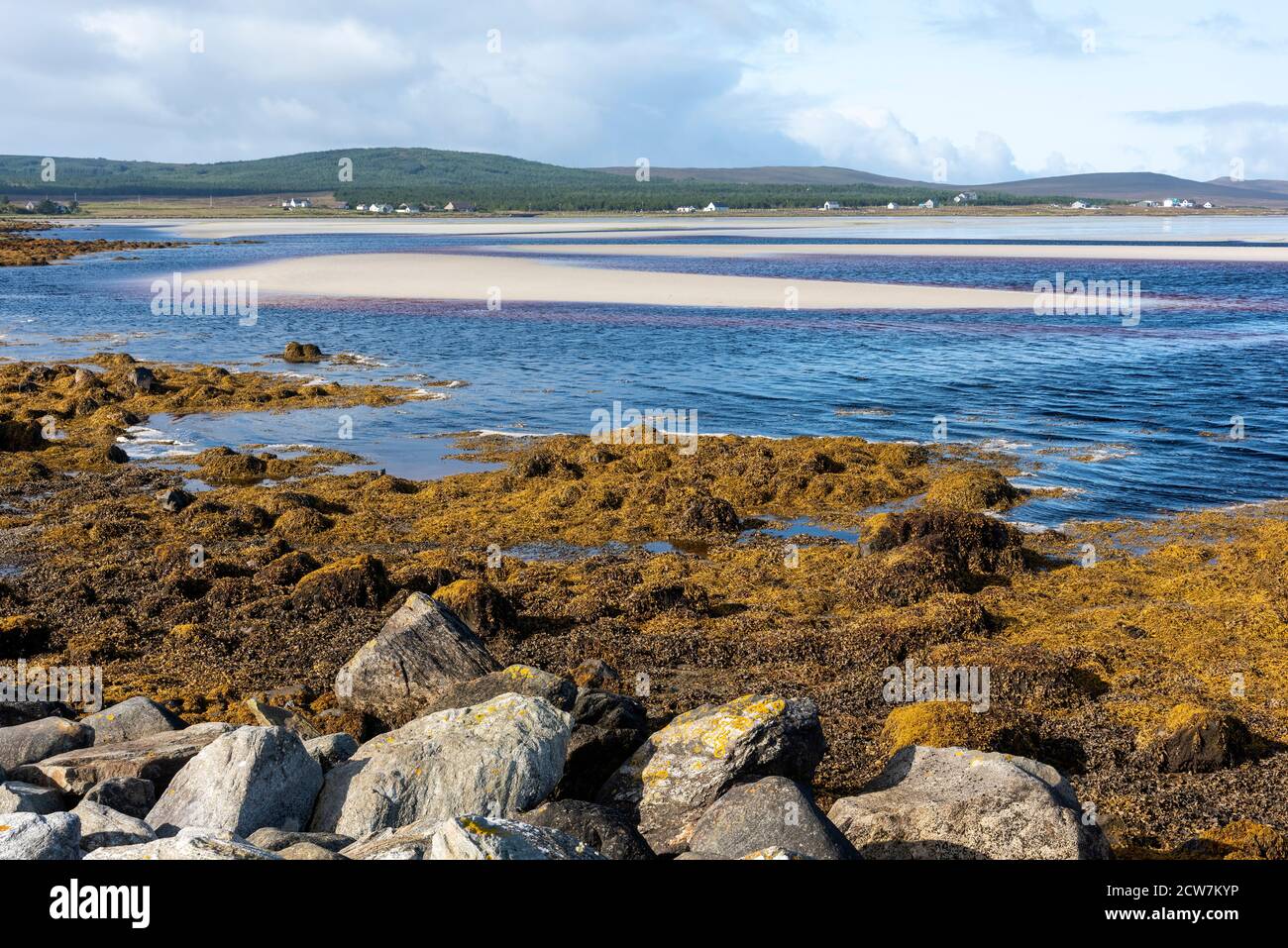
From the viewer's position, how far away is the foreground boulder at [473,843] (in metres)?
6.00

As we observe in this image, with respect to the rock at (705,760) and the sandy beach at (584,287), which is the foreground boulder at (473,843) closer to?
the rock at (705,760)

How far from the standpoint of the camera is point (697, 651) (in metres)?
13.5

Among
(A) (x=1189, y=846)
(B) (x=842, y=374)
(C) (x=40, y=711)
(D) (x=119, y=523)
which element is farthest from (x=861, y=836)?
(B) (x=842, y=374)

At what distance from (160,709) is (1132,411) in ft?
85.6

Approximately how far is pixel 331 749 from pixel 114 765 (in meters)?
1.66

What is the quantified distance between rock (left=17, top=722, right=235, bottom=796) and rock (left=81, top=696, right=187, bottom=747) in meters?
0.70

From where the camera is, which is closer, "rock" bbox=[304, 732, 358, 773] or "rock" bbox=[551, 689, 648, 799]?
"rock" bbox=[551, 689, 648, 799]

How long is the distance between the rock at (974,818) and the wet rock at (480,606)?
672cm

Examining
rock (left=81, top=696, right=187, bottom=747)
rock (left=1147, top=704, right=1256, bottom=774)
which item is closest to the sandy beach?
rock (left=1147, top=704, right=1256, bottom=774)

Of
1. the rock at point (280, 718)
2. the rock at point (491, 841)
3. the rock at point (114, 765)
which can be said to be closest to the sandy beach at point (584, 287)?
the rock at point (280, 718)

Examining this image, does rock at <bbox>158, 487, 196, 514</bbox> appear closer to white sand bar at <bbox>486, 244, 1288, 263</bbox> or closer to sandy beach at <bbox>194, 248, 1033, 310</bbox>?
sandy beach at <bbox>194, 248, 1033, 310</bbox>

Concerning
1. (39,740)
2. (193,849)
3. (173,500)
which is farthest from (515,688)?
(173,500)

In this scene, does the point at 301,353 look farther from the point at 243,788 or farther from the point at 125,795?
the point at 243,788

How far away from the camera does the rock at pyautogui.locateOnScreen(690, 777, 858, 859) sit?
708cm
